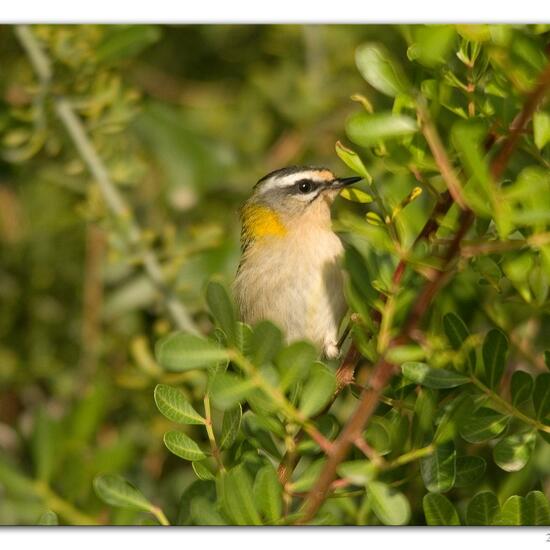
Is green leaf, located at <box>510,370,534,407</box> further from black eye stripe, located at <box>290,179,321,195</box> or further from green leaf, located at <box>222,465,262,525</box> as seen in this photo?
black eye stripe, located at <box>290,179,321,195</box>

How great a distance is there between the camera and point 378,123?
125 centimetres

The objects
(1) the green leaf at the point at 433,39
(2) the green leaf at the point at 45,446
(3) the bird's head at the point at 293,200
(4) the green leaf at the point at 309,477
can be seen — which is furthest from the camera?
(3) the bird's head at the point at 293,200

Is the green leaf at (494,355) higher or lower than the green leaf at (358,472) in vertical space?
higher

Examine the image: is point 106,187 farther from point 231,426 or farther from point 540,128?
point 540,128

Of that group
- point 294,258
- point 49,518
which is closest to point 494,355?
point 49,518

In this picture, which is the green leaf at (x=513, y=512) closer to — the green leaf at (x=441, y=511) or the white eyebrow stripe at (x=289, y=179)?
the green leaf at (x=441, y=511)

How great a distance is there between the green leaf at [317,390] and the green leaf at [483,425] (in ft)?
0.68

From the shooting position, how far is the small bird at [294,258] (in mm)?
2053

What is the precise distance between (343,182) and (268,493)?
1.02m

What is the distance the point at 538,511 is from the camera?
1458 mm

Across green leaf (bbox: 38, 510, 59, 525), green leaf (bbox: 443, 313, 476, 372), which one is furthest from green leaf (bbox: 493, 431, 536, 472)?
green leaf (bbox: 38, 510, 59, 525)

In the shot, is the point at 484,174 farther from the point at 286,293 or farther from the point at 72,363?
the point at 72,363

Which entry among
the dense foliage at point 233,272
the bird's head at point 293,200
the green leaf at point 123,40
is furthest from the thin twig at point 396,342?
the green leaf at point 123,40
